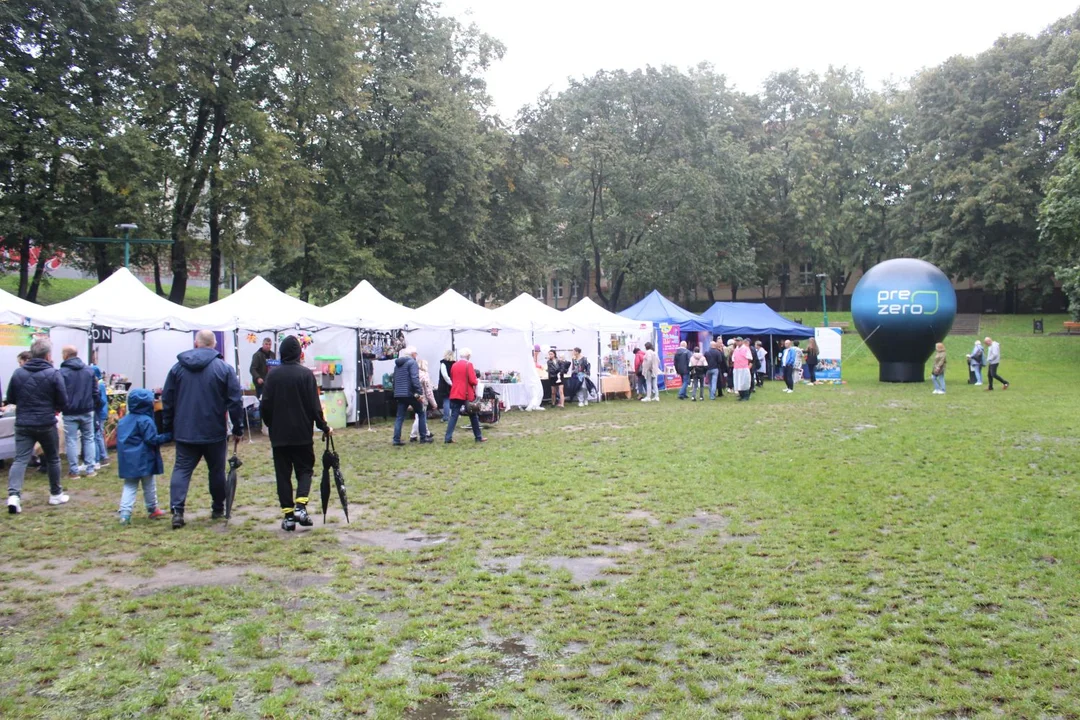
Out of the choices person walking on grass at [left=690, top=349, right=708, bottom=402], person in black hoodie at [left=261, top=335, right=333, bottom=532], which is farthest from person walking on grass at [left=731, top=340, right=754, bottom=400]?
person in black hoodie at [left=261, top=335, right=333, bottom=532]

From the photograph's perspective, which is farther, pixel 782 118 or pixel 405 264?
pixel 782 118

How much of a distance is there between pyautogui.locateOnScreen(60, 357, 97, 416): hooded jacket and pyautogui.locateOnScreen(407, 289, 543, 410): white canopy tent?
7912 millimetres

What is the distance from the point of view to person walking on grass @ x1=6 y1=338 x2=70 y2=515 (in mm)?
7895

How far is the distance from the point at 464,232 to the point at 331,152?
17.6ft

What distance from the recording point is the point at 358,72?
2431cm

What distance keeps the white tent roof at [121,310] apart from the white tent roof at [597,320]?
9908 millimetres

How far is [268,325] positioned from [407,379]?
3.67 meters

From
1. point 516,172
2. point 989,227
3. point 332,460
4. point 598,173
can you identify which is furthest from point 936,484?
point 989,227

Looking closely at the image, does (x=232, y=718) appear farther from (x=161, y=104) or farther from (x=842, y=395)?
(x=161, y=104)

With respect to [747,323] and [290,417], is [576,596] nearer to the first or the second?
[290,417]

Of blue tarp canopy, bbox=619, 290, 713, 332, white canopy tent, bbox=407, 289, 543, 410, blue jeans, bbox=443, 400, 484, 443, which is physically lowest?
blue jeans, bbox=443, 400, 484, 443

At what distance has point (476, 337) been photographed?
63.3ft

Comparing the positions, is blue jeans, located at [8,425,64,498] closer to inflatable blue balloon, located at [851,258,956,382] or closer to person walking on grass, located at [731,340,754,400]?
person walking on grass, located at [731,340,754,400]

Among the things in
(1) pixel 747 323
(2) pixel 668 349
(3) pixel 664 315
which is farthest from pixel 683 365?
(1) pixel 747 323
